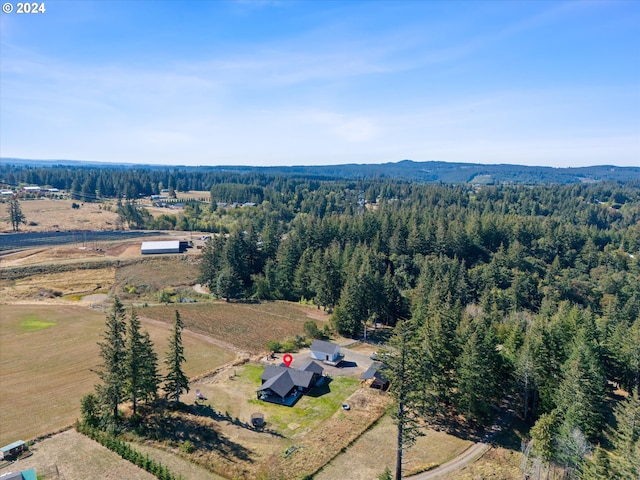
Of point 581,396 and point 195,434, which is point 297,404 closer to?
point 195,434

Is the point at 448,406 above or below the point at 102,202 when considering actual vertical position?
below

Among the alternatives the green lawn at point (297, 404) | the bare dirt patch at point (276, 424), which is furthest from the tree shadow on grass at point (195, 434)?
the green lawn at point (297, 404)

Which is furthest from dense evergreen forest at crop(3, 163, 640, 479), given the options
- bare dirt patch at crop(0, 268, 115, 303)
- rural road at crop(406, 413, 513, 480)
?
bare dirt patch at crop(0, 268, 115, 303)

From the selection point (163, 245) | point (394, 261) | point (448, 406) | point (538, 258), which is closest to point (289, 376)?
point (448, 406)

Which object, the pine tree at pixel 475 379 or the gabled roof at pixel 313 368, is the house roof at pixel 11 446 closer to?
the gabled roof at pixel 313 368

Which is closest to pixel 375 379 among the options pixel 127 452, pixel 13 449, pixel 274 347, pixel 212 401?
pixel 274 347

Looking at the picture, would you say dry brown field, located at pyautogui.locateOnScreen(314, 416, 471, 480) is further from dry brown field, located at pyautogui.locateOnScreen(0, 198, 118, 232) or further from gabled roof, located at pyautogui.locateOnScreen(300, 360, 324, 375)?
dry brown field, located at pyautogui.locateOnScreen(0, 198, 118, 232)

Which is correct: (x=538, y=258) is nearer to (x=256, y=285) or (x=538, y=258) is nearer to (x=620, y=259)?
(x=620, y=259)
